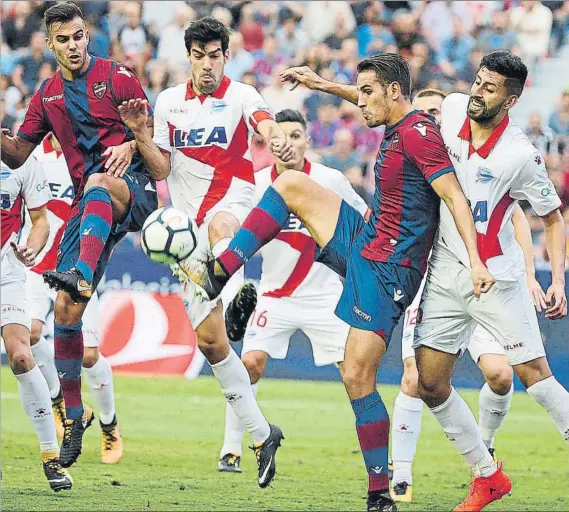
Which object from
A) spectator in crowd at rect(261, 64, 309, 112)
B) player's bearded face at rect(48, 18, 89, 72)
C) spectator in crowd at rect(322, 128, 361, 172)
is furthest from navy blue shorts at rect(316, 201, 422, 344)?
spectator in crowd at rect(261, 64, 309, 112)

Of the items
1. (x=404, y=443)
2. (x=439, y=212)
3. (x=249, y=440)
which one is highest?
(x=439, y=212)

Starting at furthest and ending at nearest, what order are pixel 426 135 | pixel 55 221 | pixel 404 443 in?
pixel 55 221 → pixel 404 443 → pixel 426 135

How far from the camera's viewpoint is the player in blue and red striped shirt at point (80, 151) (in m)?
7.25

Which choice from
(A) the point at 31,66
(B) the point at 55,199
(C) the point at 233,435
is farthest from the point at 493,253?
(A) the point at 31,66

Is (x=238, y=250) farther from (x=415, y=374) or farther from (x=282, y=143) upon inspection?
(x=415, y=374)

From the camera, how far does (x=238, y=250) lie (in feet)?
22.6

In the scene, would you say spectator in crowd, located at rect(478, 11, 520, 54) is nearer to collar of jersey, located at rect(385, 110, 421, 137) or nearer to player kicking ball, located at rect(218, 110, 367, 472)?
player kicking ball, located at rect(218, 110, 367, 472)

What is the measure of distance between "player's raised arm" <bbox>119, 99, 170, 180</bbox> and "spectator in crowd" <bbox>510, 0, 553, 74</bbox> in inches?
440

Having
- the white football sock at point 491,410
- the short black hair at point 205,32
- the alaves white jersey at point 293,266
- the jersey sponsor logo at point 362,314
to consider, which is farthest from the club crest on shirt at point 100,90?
the white football sock at point 491,410

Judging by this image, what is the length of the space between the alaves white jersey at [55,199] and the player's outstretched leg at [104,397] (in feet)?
4.13

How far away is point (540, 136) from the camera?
50.9ft

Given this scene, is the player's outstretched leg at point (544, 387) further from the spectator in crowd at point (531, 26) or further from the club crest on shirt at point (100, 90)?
the spectator in crowd at point (531, 26)

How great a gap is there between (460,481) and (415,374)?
1.22 metres

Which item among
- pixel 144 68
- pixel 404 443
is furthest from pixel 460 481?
pixel 144 68
